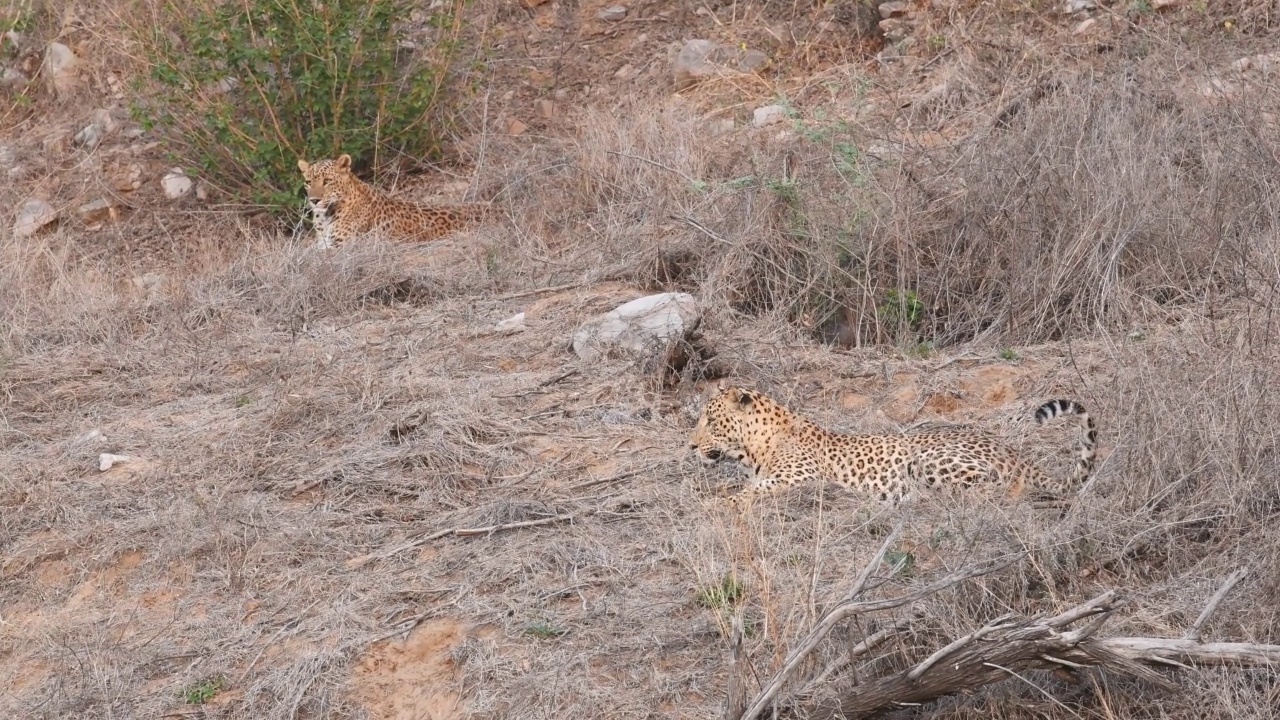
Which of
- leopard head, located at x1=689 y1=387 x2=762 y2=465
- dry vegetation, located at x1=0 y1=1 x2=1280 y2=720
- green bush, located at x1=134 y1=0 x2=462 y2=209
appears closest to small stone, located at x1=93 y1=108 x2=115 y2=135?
green bush, located at x1=134 y1=0 x2=462 y2=209

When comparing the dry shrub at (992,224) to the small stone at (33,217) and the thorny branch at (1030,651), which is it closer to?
the thorny branch at (1030,651)

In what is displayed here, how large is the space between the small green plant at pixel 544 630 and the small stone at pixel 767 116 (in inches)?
266

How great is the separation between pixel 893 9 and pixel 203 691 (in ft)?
30.5

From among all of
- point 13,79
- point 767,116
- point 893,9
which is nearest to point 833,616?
point 767,116

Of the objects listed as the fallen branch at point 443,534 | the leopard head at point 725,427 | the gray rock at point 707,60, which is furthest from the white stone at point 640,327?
the gray rock at point 707,60

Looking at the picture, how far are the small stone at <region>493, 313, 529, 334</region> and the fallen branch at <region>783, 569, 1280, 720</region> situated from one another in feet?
15.0

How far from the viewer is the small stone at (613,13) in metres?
15.5

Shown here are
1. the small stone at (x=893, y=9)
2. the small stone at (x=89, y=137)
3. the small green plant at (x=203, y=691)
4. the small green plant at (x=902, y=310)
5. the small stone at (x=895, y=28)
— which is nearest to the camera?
the small green plant at (x=203, y=691)

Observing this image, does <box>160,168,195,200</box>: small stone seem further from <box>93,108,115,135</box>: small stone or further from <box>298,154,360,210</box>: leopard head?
<box>298,154,360,210</box>: leopard head

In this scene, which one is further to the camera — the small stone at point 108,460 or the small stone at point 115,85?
the small stone at point 115,85

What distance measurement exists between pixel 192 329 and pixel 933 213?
447cm

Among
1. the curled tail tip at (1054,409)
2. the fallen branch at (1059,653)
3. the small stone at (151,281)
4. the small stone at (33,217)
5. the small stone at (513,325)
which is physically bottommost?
the small stone at (33,217)

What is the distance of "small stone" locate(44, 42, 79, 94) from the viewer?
1566 cm

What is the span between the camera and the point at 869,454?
7770 mm
